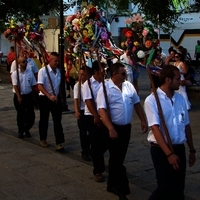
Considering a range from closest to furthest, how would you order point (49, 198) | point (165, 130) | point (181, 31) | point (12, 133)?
point (165, 130) < point (49, 198) < point (12, 133) < point (181, 31)

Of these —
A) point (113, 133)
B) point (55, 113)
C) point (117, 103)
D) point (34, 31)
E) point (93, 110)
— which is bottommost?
point (55, 113)

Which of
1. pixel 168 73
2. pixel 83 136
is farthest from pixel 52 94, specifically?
pixel 168 73

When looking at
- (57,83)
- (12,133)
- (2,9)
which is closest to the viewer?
(57,83)

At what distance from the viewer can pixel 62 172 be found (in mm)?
7461

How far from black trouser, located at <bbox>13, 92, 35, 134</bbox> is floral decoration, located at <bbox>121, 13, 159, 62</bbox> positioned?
13.5 feet

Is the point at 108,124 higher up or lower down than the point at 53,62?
lower down

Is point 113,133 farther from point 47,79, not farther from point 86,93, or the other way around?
point 47,79

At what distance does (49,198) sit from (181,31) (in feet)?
95.6

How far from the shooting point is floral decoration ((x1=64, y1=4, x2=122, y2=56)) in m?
7.57

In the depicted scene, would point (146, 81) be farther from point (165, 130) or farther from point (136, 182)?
point (165, 130)

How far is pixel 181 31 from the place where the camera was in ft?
112

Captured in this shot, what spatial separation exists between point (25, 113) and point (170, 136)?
19.1ft

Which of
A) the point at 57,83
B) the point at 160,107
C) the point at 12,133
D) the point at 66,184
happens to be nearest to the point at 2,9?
the point at 12,133

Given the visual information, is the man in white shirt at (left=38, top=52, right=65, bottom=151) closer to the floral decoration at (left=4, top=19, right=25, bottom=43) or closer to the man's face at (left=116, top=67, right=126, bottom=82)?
the floral decoration at (left=4, top=19, right=25, bottom=43)
